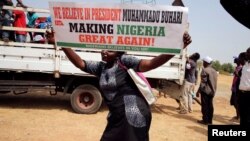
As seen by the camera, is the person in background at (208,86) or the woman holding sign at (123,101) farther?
the person in background at (208,86)

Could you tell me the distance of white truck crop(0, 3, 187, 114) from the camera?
8680 mm

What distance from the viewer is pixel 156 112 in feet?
32.9

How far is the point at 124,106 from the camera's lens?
331 cm

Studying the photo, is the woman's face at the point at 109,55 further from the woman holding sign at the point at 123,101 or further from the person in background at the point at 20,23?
the person in background at the point at 20,23

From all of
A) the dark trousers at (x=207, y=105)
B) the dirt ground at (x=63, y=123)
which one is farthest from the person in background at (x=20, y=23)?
the dark trousers at (x=207, y=105)

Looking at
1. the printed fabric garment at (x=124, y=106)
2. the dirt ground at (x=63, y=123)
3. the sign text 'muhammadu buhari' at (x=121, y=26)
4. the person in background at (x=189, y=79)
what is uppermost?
the sign text 'muhammadu buhari' at (x=121, y=26)

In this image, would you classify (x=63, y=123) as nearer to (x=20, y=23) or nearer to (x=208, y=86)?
(x=20, y=23)

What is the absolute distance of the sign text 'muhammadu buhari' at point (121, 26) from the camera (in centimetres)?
303

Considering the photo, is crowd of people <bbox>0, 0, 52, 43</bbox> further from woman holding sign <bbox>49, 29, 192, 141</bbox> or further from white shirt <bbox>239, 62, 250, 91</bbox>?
woman holding sign <bbox>49, 29, 192, 141</bbox>

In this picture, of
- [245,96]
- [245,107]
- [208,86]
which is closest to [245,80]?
[245,96]

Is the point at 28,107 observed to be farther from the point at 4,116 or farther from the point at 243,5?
the point at 243,5

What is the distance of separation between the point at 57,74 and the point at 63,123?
150 cm

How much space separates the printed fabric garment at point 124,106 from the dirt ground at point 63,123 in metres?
3.33

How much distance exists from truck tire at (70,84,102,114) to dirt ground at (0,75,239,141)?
0.61 ft
